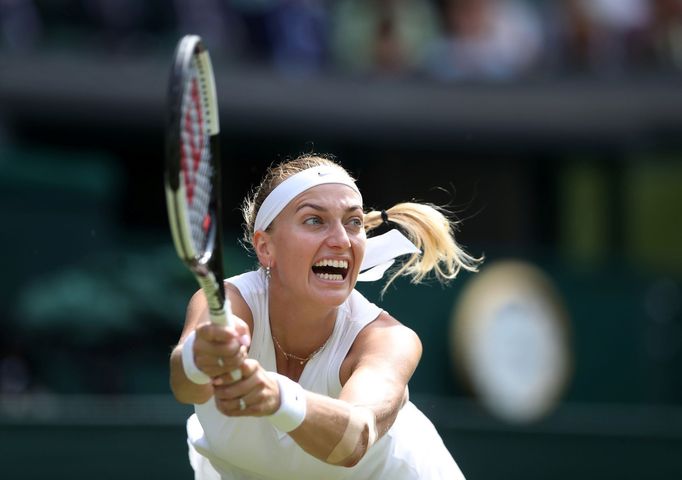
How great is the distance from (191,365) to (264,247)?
82 centimetres

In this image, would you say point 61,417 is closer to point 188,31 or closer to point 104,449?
point 104,449

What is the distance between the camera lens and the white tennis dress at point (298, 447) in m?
4.28

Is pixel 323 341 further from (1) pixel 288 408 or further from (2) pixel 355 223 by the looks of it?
(1) pixel 288 408

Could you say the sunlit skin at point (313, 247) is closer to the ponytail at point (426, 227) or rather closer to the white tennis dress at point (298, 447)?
the white tennis dress at point (298, 447)

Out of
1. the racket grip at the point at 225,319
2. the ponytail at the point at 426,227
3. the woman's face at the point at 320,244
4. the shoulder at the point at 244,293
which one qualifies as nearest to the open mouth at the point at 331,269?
the woman's face at the point at 320,244

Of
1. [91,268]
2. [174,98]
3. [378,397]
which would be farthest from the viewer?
[91,268]

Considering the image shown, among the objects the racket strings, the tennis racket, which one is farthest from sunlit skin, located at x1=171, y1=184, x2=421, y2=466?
the racket strings

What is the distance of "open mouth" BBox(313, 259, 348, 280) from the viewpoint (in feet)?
13.9

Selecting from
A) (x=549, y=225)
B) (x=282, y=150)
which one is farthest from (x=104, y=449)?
(x=549, y=225)

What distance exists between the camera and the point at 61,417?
7578 millimetres

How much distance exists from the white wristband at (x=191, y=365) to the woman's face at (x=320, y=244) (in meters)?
0.63

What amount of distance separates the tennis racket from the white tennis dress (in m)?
0.74

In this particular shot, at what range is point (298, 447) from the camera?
14.0ft

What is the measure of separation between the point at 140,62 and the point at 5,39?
1.12 m
